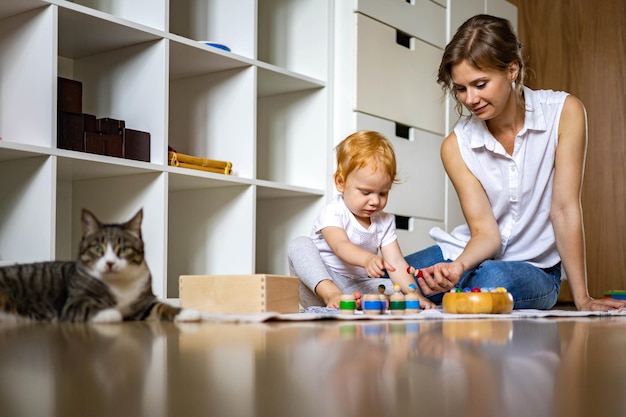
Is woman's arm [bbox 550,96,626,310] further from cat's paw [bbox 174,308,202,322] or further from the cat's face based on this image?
the cat's face

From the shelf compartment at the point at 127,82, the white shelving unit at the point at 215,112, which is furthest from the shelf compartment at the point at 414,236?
the shelf compartment at the point at 127,82

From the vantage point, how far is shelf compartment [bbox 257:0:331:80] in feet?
8.86

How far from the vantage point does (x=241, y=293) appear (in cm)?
147

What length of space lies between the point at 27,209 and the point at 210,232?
0.74 m

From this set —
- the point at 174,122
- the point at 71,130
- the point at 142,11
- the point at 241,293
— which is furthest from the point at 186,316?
the point at 174,122

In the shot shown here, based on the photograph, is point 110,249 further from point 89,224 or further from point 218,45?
point 218,45

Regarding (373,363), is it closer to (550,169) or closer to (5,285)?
(5,285)

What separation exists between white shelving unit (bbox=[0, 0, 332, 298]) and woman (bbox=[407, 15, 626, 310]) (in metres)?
0.67

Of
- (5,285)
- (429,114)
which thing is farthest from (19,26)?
(429,114)

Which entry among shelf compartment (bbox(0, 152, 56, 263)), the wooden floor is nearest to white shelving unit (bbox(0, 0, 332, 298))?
shelf compartment (bbox(0, 152, 56, 263))

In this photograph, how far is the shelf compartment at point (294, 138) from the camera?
106 inches

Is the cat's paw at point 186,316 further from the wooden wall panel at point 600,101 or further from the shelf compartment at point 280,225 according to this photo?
the wooden wall panel at point 600,101

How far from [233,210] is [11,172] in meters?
0.74

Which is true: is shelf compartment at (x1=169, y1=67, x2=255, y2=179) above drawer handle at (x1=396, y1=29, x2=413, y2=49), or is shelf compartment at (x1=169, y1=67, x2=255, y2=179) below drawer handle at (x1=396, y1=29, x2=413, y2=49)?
below
